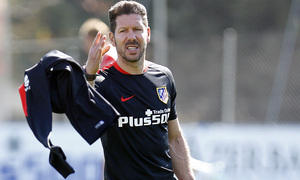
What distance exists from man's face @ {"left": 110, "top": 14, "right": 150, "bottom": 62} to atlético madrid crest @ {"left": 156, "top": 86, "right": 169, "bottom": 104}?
277mm

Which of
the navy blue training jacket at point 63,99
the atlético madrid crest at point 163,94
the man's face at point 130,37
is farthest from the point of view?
the atlético madrid crest at point 163,94

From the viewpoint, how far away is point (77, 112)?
315 centimetres

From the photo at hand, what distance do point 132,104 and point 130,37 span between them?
1.44ft

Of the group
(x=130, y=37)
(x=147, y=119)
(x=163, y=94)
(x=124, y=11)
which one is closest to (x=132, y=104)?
(x=147, y=119)

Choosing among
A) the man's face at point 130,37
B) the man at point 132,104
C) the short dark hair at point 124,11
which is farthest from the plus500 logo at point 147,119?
the short dark hair at point 124,11

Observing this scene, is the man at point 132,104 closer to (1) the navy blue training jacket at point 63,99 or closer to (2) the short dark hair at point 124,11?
(2) the short dark hair at point 124,11

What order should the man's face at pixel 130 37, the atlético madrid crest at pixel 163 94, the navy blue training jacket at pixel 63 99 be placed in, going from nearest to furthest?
the navy blue training jacket at pixel 63 99 < the man's face at pixel 130 37 < the atlético madrid crest at pixel 163 94

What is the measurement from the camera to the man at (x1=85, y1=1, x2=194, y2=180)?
3361mm

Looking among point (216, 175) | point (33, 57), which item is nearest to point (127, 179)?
point (216, 175)

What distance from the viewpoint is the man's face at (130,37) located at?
3.35m

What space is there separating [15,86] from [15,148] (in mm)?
5613

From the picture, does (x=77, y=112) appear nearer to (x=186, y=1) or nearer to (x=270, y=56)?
(x=270, y=56)

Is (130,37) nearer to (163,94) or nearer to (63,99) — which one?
(163,94)

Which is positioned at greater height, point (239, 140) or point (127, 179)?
point (127, 179)
